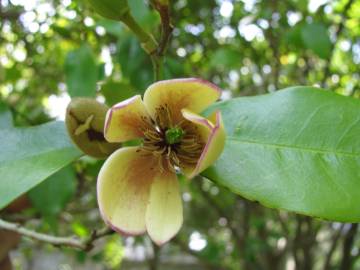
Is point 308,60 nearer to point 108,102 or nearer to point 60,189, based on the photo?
point 60,189

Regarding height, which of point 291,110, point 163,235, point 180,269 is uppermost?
point 291,110

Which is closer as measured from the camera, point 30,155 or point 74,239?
point 30,155

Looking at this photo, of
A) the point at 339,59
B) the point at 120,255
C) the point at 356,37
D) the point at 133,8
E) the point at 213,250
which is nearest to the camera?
the point at 133,8

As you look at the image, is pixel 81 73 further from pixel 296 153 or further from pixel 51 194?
pixel 296 153

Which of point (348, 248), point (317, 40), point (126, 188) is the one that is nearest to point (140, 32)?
point (126, 188)

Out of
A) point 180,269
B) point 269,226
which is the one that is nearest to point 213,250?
point 269,226

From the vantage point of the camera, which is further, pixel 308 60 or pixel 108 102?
pixel 308 60
